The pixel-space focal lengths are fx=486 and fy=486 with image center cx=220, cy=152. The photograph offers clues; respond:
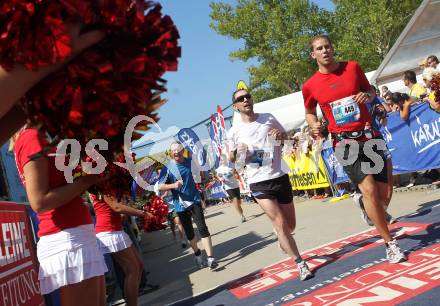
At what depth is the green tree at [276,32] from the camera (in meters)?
32.9

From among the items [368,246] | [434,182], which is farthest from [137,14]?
[434,182]

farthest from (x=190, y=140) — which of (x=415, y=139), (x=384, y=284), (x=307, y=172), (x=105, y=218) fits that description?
(x=384, y=284)

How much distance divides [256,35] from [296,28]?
9.42ft

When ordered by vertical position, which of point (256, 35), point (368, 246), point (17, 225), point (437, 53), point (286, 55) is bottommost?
point (368, 246)

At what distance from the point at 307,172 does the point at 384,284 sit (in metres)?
9.96

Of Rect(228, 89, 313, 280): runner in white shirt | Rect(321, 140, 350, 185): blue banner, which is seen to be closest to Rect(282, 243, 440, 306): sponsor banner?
Rect(228, 89, 313, 280): runner in white shirt

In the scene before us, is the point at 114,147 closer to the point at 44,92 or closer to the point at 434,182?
the point at 44,92

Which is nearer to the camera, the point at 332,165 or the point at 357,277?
the point at 357,277

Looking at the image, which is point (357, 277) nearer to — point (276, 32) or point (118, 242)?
point (118, 242)

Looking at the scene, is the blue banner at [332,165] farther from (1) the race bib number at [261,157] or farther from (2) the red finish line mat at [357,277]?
(1) the race bib number at [261,157]

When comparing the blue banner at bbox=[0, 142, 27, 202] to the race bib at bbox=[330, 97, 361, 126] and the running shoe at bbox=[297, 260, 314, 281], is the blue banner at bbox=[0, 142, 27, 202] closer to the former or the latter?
the running shoe at bbox=[297, 260, 314, 281]

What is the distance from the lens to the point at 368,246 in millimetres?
5598

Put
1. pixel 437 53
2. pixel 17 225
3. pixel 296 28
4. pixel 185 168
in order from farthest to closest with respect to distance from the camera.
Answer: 1. pixel 296 28
2. pixel 437 53
3. pixel 185 168
4. pixel 17 225

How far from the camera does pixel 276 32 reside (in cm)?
3347
